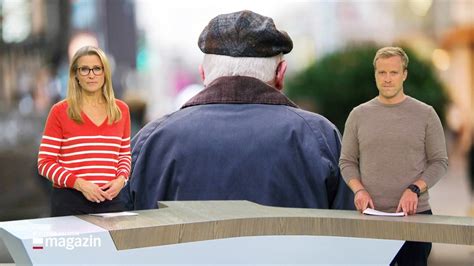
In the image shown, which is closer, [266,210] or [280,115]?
[266,210]

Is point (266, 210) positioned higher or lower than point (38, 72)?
higher

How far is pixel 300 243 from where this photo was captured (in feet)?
8.97

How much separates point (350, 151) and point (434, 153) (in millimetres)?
219

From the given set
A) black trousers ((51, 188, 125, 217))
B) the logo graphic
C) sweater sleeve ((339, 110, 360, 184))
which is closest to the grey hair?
sweater sleeve ((339, 110, 360, 184))

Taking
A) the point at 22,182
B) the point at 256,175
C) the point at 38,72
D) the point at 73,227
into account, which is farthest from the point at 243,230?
the point at 38,72

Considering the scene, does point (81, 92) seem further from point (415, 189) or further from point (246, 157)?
point (415, 189)

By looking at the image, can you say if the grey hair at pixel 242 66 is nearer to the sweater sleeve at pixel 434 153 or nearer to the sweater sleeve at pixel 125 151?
the sweater sleeve at pixel 125 151

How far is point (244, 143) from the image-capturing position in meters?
3.49

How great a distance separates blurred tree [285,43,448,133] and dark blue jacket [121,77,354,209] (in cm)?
563

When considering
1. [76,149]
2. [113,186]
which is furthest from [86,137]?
[113,186]

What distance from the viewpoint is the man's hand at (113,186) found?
284 cm

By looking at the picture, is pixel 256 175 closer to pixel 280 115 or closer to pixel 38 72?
pixel 280 115

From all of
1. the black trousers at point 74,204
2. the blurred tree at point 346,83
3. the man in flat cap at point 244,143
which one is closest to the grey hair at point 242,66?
the man in flat cap at point 244,143

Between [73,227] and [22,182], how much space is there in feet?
43.8
